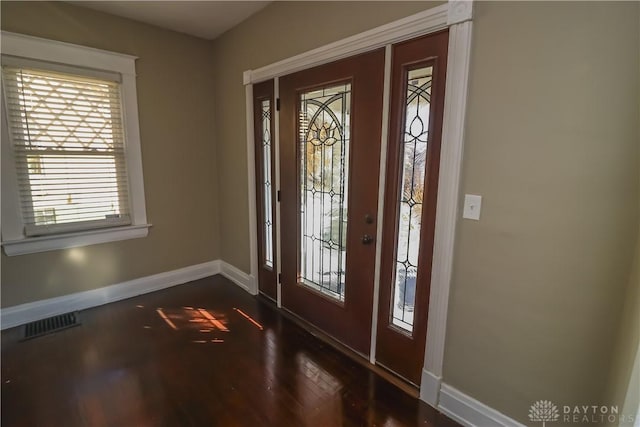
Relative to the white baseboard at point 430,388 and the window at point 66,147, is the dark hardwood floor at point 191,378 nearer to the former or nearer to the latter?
the white baseboard at point 430,388

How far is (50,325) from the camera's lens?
2541mm

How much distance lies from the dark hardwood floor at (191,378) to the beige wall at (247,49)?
1014 mm

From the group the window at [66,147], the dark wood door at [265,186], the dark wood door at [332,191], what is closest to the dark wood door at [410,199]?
the dark wood door at [332,191]

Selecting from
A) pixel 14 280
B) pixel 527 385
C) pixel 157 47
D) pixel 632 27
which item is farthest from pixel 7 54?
pixel 527 385

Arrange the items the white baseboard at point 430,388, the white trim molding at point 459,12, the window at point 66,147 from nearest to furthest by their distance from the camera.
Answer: the white trim molding at point 459,12 → the white baseboard at point 430,388 → the window at point 66,147

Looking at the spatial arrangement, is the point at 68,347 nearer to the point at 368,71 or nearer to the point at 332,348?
the point at 332,348

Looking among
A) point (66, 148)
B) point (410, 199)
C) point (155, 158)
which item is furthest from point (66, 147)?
point (410, 199)

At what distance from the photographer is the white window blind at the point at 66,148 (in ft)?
7.79

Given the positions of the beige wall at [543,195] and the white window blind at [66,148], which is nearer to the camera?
the beige wall at [543,195]

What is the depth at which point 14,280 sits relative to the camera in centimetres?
251

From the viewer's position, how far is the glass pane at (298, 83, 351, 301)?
213 cm

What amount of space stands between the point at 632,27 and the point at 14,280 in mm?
3931

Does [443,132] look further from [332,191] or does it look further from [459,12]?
[332,191]

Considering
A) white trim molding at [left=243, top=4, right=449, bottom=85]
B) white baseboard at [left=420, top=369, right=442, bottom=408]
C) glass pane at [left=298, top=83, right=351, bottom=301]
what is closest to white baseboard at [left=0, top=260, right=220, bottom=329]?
glass pane at [left=298, top=83, right=351, bottom=301]
